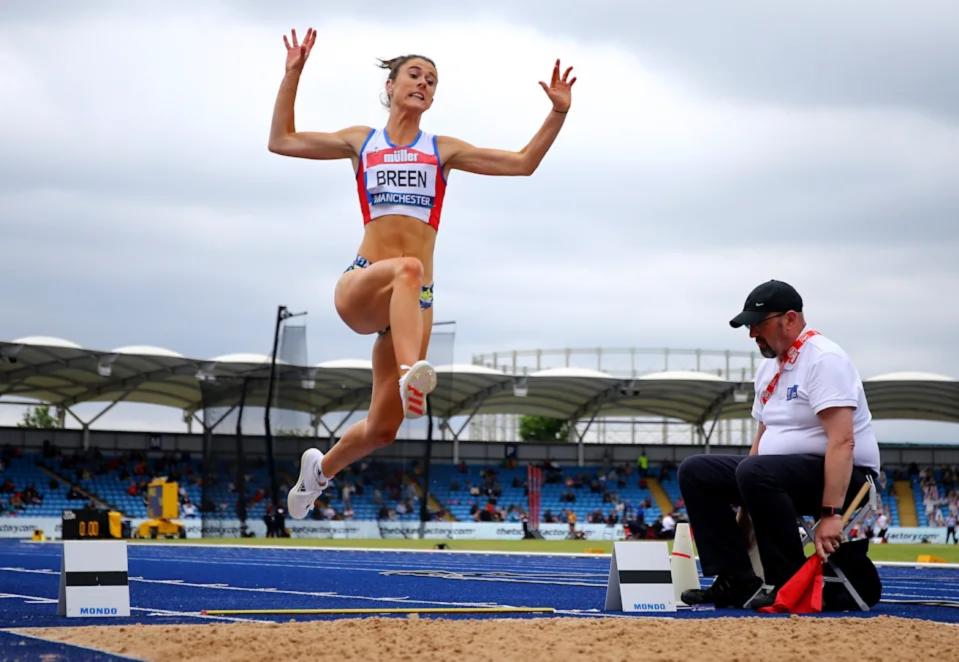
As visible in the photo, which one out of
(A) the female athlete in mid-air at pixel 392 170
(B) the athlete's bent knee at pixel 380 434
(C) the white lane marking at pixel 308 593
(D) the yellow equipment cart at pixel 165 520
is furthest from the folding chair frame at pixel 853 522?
(D) the yellow equipment cart at pixel 165 520

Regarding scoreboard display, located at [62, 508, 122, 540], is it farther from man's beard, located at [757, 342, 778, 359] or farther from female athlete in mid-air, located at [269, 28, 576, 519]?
man's beard, located at [757, 342, 778, 359]

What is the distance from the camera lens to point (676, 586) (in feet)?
25.9

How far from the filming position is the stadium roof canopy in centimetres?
4584

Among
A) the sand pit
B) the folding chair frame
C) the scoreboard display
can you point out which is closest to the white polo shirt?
the folding chair frame

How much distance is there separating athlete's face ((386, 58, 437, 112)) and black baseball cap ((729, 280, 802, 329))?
2.03 m

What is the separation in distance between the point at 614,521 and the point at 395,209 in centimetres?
4298

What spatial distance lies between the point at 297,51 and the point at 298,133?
16.8 inches

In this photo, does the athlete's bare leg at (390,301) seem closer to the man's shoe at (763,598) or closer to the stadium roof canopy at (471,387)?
the man's shoe at (763,598)

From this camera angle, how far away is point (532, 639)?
4.62 m

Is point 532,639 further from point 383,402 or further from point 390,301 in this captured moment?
point 383,402

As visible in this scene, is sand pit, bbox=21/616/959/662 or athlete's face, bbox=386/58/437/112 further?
athlete's face, bbox=386/58/437/112

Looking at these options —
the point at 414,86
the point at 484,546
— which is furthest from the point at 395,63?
the point at 484,546

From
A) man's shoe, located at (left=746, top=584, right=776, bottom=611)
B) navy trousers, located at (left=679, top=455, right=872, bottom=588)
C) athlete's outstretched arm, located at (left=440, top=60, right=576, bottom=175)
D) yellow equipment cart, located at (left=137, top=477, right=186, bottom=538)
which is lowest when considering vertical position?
yellow equipment cart, located at (left=137, top=477, right=186, bottom=538)

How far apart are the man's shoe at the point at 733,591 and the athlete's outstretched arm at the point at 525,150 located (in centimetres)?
253
